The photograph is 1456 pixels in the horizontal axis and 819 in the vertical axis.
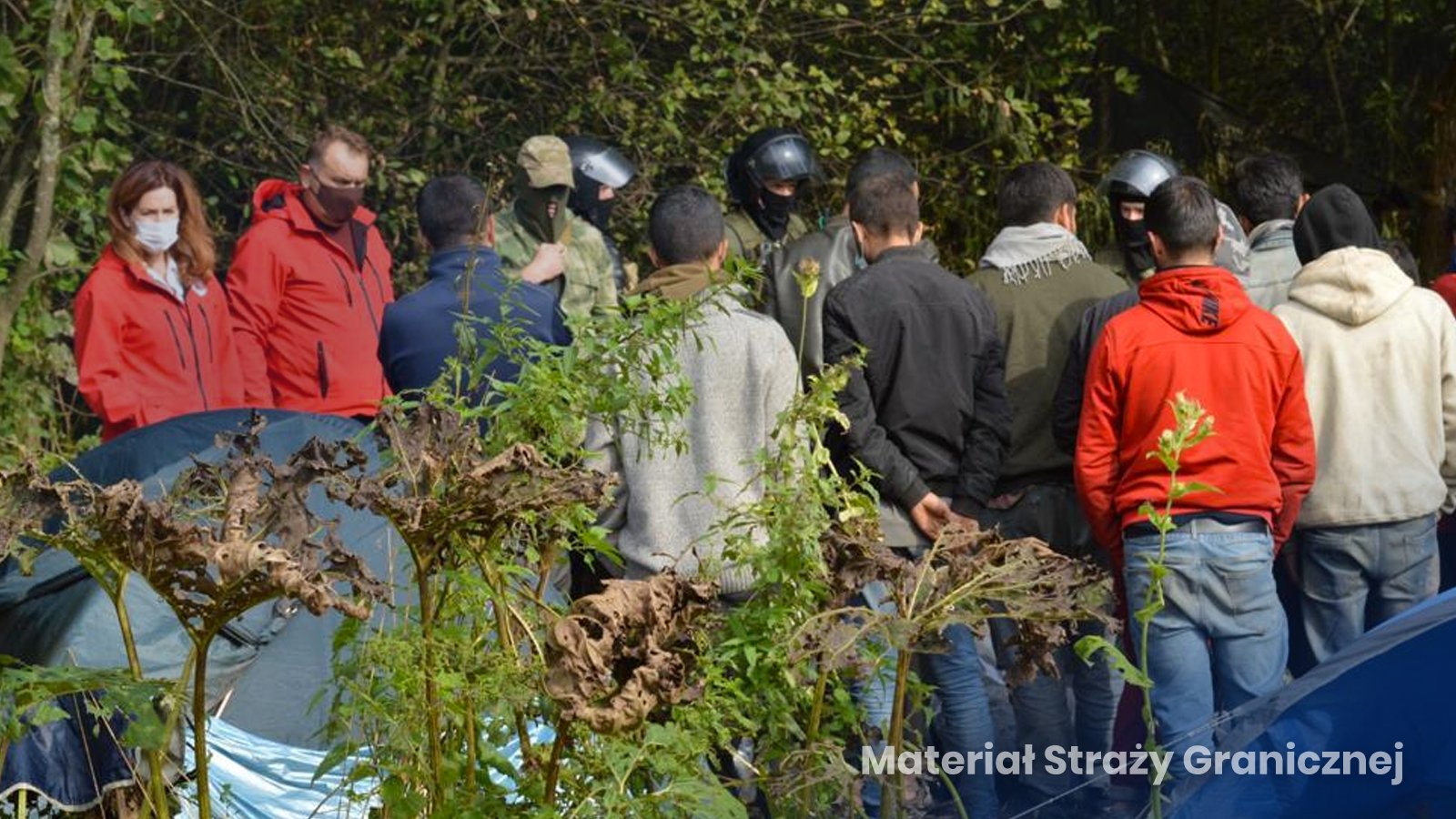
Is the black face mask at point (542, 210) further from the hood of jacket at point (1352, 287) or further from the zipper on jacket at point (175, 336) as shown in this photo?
the hood of jacket at point (1352, 287)

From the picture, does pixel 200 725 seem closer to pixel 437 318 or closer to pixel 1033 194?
pixel 437 318

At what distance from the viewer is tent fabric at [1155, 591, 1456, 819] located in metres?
2.84

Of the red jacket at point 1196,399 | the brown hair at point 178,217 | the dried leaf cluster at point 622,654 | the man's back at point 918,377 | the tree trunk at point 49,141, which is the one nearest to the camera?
the dried leaf cluster at point 622,654

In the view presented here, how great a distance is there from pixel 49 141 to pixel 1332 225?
4881 mm

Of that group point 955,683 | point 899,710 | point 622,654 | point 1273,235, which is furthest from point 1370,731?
point 1273,235

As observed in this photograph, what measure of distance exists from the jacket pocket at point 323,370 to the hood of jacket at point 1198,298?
289cm

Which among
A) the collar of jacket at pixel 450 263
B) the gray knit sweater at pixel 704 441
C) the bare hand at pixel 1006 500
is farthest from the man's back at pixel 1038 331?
the collar of jacket at pixel 450 263

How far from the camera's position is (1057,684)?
5734 mm

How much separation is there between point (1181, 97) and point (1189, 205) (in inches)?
243

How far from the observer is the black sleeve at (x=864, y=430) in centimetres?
541

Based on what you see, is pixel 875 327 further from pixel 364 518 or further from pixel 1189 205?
pixel 364 518

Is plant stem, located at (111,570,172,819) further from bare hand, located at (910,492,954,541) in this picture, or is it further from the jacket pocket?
the jacket pocket

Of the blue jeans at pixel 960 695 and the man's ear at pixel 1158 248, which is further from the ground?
the man's ear at pixel 1158 248

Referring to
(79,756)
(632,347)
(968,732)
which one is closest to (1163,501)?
(968,732)
